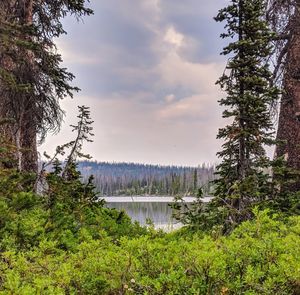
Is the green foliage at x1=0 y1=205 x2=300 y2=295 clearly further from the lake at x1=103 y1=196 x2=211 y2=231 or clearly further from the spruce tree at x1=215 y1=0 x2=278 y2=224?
the spruce tree at x1=215 y1=0 x2=278 y2=224

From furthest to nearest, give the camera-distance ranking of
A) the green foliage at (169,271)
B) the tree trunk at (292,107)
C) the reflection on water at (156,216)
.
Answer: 1. the reflection on water at (156,216)
2. the tree trunk at (292,107)
3. the green foliage at (169,271)

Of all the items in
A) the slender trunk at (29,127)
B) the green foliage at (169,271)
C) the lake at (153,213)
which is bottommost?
the lake at (153,213)

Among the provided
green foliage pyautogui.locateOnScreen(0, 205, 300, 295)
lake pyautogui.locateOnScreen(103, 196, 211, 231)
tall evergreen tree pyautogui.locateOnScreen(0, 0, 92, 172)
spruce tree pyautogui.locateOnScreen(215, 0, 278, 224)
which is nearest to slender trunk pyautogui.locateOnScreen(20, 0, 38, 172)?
tall evergreen tree pyautogui.locateOnScreen(0, 0, 92, 172)

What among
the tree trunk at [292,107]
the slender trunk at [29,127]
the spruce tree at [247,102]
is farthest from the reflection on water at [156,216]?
the tree trunk at [292,107]

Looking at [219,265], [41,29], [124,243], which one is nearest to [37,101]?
[41,29]

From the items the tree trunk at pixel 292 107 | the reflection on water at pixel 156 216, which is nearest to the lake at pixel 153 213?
the reflection on water at pixel 156 216

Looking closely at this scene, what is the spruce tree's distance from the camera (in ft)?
23.5

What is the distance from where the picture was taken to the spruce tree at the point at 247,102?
23.5 ft

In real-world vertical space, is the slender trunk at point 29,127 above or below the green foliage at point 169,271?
above

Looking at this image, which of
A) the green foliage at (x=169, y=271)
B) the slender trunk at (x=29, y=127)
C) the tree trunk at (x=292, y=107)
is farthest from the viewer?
the slender trunk at (x=29, y=127)

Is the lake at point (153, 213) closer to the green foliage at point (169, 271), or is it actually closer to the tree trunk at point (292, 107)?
the green foliage at point (169, 271)

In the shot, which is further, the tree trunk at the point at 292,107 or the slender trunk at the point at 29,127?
the slender trunk at the point at 29,127

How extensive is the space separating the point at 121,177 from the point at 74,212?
111360 mm

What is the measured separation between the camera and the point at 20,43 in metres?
6.95
